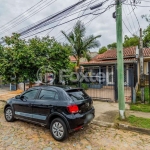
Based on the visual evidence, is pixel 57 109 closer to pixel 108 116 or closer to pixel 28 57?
pixel 108 116

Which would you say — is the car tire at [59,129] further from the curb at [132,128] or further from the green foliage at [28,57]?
the green foliage at [28,57]

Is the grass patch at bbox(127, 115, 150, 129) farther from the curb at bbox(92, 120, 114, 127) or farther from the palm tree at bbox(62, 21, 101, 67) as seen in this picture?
the palm tree at bbox(62, 21, 101, 67)

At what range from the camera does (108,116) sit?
260 inches

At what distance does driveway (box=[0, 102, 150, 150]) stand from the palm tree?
11762mm

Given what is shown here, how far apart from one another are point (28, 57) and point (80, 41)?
940 cm

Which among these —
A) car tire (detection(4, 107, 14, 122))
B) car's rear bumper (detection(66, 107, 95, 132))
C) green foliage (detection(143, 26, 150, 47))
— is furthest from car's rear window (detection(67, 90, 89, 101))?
green foliage (detection(143, 26, 150, 47))

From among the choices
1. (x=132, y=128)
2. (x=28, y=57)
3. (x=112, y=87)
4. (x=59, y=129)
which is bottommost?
(x=132, y=128)

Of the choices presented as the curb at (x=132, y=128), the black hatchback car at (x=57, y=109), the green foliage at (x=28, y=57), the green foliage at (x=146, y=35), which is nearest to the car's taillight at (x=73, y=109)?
the black hatchback car at (x=57, y=109)

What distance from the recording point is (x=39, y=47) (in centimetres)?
817

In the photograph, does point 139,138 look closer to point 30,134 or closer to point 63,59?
point 30,134

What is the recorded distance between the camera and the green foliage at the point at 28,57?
7512 mm

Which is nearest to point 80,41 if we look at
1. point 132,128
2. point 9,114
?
point 9,114

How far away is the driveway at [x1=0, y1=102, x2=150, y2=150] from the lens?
4.13m

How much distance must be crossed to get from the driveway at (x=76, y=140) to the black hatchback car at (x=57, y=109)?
350 mm
